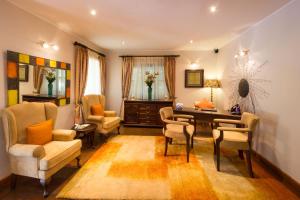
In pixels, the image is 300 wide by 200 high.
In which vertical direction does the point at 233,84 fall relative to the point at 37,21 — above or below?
below

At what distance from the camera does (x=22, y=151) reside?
2283 mm

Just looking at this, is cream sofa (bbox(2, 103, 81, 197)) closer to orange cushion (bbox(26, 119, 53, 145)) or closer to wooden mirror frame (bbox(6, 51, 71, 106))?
A: orange cushion (bbox(26, 119, 53, 145))

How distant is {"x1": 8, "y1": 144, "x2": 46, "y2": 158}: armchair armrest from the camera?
224 cm

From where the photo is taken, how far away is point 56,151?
8.27 feet

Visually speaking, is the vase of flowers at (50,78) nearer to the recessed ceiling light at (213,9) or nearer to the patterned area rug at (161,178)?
the patterned area rug at (161,178)

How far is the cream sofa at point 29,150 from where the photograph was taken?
2289mm

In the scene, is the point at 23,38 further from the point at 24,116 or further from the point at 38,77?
the point at 24,116

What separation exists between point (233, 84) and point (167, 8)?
9.40ft

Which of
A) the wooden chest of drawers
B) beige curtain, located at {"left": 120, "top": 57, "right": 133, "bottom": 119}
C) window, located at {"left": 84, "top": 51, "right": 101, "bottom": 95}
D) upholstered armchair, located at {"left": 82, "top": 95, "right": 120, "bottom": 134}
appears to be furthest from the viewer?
beige curtain, located at {"left": 120, "top": 57, "right": 133, "bottom": 119}

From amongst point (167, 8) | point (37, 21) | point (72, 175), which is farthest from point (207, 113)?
point (37, 21)

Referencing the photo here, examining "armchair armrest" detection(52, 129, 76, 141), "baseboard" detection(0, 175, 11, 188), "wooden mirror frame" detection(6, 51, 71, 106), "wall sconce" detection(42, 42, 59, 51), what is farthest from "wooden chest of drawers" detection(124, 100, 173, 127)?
"baseboard" detection(0, 175, 11, 188)

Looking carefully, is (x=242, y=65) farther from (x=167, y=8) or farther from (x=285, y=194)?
(x=285, y=194)

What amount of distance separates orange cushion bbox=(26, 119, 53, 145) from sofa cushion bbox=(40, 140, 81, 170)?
0.33 ft

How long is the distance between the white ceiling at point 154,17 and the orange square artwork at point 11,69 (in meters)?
0.91
